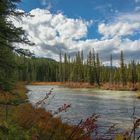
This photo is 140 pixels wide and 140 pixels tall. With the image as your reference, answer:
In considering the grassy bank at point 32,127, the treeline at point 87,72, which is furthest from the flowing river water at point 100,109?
the treeline at point 87,72

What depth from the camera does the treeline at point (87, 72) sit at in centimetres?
10906

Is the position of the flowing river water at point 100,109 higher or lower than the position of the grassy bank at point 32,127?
lower

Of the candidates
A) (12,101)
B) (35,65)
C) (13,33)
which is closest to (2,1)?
(13,33)

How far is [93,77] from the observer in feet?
368

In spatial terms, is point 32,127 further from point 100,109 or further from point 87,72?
point 87,72

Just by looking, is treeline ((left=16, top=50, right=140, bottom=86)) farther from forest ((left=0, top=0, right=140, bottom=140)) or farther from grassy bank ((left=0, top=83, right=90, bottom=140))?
grassy bank ((left=0, top=83, right=90, bottom=140))

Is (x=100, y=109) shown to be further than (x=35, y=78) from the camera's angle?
No

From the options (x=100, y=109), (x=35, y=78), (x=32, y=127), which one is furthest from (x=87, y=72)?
(x=32, y=127)

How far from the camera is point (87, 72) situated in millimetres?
117000

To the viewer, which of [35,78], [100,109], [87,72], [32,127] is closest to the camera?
[32,127]

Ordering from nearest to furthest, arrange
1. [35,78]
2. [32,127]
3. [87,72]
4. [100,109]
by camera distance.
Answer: [32,127]
[100,109]
[87,72]
[35,78]

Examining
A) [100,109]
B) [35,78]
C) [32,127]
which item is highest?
[35,78]

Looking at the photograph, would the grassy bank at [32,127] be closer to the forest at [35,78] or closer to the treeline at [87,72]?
the forest at [35,78]

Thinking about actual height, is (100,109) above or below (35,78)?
below
